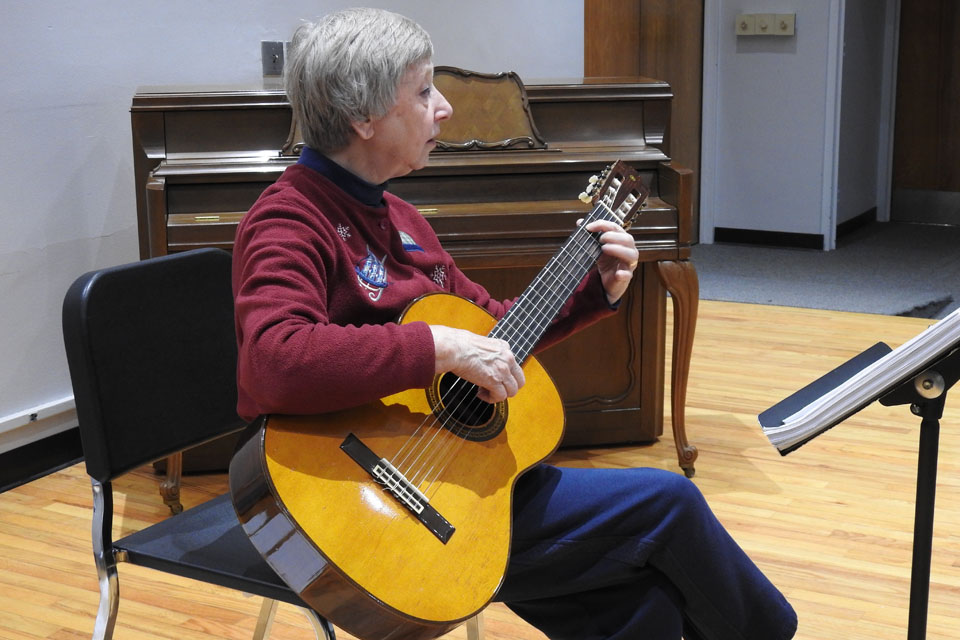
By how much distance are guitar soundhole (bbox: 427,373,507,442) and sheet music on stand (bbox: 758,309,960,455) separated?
386 millimetres

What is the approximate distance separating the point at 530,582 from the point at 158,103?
1876 mm

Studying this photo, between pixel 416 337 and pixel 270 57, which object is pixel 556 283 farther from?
pixel 270 57

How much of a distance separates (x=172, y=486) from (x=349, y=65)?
5.37 ft

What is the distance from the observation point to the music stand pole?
1345 mm

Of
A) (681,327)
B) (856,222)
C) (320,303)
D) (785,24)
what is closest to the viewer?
(320,303)

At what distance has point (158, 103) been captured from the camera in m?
2.92

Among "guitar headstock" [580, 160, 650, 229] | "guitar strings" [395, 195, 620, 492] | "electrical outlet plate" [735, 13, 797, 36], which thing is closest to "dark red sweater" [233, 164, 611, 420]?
"guitar strings" [395, 195, 620, 492]

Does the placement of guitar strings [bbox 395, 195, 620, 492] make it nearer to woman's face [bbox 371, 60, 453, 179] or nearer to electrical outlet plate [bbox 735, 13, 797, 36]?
woman's face [bbox 371, 60, 453, 179]

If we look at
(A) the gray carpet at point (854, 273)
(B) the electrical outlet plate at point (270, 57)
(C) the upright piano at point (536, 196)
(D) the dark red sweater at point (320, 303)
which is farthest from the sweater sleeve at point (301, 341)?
(A) the gray carpet at point (854, 273)

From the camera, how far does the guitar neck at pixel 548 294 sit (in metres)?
1.63

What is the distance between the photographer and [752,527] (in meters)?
2.74

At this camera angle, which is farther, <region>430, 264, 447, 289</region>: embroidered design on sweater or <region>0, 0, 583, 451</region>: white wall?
<region>0, 0, 583, 451</region>: white wall

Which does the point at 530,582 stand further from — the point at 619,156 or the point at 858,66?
the point at 858,66

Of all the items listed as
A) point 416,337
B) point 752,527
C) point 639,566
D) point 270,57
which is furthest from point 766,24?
point 416,337
